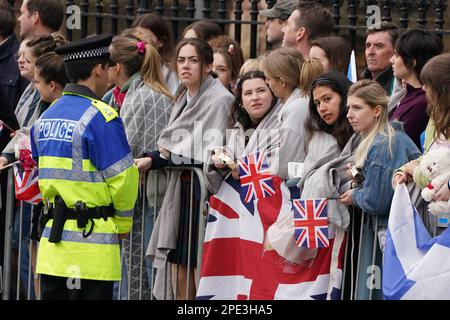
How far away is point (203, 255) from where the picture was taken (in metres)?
9.39

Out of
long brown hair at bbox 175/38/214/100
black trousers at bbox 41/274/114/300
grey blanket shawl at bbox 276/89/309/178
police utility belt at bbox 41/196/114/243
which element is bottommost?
black trousers at bbox 41/274/114/300

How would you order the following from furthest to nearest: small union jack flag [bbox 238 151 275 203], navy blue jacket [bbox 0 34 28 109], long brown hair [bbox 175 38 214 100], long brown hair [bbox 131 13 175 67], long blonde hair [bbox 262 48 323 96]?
navy blue jacket [bbox 0 34 28 109] < long brown hair [bbox 131 13 175 67] < long brown hair [bbox 175 38 214 100] < long blonde hair [bbox 262 48 323 96] < small union jack flag [bbox 238 151 275 203]

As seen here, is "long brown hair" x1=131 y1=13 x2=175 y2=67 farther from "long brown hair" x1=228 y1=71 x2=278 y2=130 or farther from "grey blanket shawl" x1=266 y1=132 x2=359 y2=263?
"grey blanket shawl" x1=266 y1=132 x2=359 y2=263

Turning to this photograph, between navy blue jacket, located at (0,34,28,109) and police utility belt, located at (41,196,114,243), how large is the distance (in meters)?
3.02

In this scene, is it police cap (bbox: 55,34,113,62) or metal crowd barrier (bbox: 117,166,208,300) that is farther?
metal crowd barrier (bbox: 117,166,208,300)

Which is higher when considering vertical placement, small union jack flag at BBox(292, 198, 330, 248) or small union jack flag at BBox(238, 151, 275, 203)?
small union jack flag at BBox(238, 151, 275, 203)

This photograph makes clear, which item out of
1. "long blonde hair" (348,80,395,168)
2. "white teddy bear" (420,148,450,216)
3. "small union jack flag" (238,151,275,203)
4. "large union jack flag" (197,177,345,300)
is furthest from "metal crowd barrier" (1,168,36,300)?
"white teddy bear" (420,148,450,216)

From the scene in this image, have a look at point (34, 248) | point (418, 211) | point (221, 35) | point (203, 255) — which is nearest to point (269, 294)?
point (203, 255)

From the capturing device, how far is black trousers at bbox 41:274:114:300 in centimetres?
831

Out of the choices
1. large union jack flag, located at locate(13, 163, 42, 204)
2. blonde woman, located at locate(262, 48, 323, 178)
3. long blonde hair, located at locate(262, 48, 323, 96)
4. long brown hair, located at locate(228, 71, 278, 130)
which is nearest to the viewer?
Result: blonde woman, located at locate(262, 48, 323, 178)

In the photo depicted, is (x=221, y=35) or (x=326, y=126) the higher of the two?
(x=221, y=35)

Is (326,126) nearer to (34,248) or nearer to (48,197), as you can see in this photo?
(48,197)

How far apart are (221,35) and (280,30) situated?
1.75 ft

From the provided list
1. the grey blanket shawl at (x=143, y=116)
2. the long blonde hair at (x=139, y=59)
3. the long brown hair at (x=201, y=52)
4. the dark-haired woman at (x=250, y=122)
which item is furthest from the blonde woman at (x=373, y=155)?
→ the long blonde hair at (x=139, y=59)
